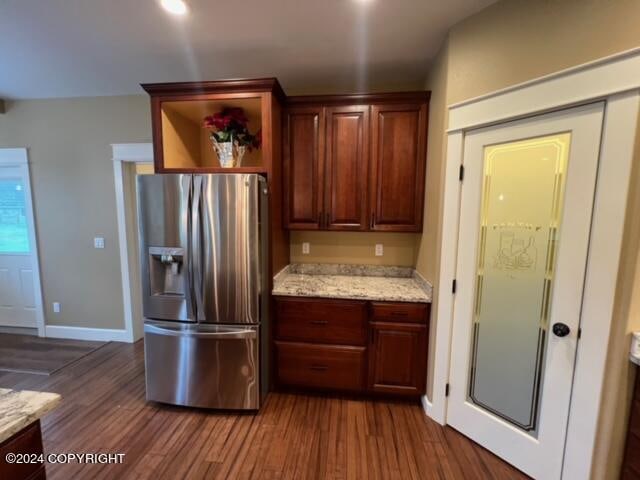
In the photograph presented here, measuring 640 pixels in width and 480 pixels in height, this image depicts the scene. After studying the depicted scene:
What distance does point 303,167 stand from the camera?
2.49 meters

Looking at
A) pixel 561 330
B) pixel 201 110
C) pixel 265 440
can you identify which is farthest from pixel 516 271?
pixel 201 110

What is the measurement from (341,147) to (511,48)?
4.13 feet

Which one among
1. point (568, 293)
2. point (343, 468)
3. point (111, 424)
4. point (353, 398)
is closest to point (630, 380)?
point (568, 293)

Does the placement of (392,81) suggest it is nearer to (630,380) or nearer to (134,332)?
(630,380)

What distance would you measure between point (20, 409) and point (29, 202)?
3.47m

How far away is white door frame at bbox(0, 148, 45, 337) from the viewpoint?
3.11 meters

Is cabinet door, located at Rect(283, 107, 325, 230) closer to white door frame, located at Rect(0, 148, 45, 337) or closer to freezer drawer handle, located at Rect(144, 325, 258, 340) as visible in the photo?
freezer drawer handle, located at Rect(144, 325, 258, 340)

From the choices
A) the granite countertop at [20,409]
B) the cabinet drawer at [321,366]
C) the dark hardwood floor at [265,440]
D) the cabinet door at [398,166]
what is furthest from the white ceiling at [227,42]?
the dark hardwood floor at [265,440]

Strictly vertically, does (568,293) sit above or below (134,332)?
above

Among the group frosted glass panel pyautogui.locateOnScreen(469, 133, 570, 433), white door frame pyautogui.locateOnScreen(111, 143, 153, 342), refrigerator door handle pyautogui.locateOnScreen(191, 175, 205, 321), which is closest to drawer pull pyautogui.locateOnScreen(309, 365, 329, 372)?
refrigerator door handle pyautogui.locateOnScreen(191, 175, 205, 321)

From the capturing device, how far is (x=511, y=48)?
5.15 ft

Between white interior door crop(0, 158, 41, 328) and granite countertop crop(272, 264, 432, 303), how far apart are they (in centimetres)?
316

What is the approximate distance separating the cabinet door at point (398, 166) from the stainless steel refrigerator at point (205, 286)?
0.99m

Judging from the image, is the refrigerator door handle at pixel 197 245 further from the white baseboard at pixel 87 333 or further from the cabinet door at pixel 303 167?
the white baseboard at pixel 87 333
